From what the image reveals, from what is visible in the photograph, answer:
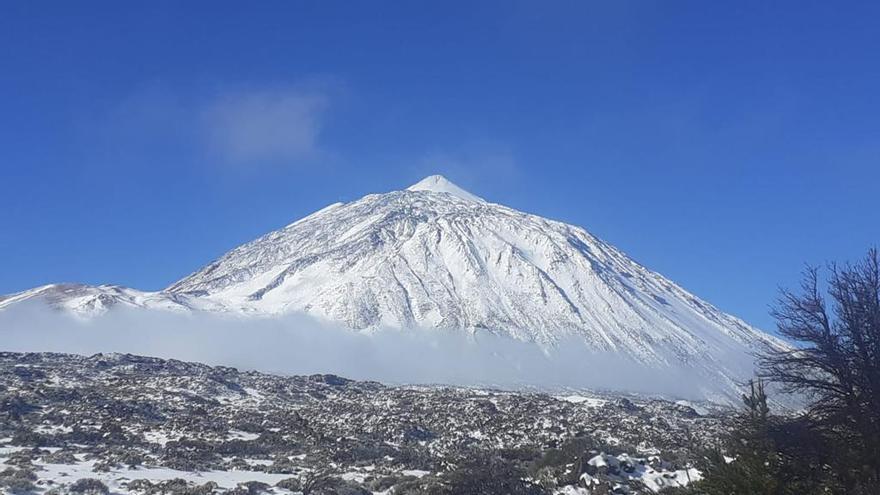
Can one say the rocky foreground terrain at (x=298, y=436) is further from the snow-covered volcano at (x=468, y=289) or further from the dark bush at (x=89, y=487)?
the snow-covered volcano at (x=468, y=289)

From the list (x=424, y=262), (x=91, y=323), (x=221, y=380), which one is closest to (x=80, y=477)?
(x=221, y=380)

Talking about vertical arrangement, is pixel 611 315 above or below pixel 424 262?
below

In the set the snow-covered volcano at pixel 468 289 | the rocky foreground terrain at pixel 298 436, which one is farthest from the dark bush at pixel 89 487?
the snow-covered volcano at pixel 468 289

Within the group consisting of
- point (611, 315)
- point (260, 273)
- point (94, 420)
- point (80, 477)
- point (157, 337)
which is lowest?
point (80, 477)

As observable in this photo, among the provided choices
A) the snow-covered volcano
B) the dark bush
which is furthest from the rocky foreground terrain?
the snow-covered volcano

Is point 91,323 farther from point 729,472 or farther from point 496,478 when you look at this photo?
point 729,472

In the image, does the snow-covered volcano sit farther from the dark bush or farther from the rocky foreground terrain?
the dark bush

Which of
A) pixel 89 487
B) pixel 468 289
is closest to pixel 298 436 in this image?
pixel 89 487
